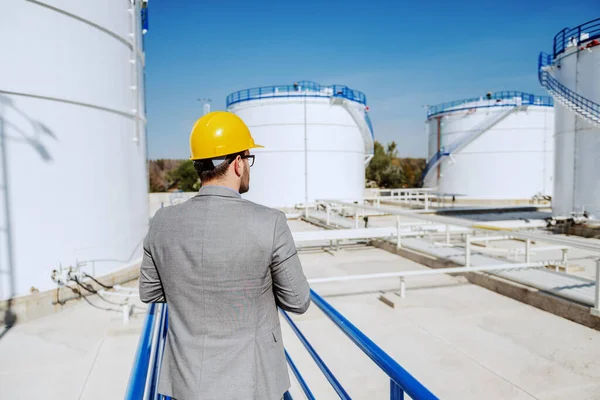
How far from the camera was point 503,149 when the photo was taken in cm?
2522

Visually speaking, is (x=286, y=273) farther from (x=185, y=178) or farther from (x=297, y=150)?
(x=185, y=178)

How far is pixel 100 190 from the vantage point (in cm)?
734

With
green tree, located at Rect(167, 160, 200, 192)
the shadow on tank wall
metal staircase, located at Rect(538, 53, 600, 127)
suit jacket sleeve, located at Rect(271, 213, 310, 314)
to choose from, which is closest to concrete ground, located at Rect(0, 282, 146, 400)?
the shadow on tank wall

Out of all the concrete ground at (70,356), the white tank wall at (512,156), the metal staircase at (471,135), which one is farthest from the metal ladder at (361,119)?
the concrete ground at (70,356)

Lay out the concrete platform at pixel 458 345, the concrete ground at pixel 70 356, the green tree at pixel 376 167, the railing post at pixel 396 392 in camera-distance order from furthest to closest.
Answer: the green tree at pixel 376 167, the concrete ground at pixel 70 356, the concrete platform at pixel 458 345, the railing post at pixel 396 392

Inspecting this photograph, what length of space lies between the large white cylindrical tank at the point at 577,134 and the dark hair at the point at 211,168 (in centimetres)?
1463

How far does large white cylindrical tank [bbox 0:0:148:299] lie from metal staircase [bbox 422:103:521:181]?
2252 cm

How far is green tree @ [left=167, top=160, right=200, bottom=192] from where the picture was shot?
126ft

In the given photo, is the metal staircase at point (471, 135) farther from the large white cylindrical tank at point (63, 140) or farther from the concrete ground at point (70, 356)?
the concrete ground at point (70, 356)

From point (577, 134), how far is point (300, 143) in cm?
1142

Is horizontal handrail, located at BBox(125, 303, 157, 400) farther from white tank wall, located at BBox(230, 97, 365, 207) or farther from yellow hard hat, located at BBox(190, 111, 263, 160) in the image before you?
white tank wall, located at BBox(230, 97, 365, 207)

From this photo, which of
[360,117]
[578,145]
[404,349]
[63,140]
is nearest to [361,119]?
[360,117]

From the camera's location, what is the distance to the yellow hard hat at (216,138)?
1.55m

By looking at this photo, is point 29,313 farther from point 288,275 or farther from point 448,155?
point 448,155
